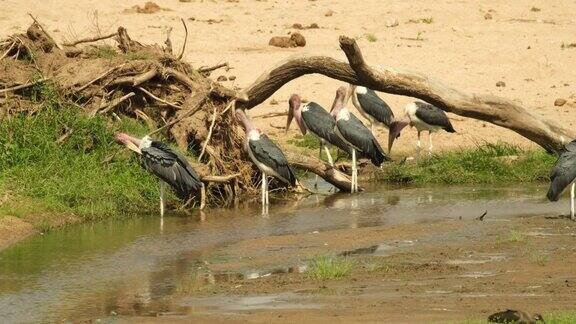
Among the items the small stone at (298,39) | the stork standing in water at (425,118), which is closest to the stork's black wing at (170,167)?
the stork standing in water at (425,118)

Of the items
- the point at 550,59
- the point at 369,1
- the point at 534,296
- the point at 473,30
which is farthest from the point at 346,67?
the point at 369,1

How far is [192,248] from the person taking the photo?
10.3m

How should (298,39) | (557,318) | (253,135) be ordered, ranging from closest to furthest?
(557,318) < (253,135) < (298,39)

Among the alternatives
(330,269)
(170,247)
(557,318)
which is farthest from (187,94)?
(557,318)

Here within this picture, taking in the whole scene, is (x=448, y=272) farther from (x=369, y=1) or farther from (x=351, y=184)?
(x=369, y=1)

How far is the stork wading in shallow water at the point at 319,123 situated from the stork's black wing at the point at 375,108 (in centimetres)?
146

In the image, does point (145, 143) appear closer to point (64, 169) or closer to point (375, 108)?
point (64, 169)

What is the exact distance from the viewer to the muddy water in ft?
26.4

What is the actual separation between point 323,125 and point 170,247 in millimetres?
4338

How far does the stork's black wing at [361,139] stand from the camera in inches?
546

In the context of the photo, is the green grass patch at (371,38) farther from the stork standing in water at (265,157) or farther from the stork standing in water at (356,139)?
the stork standing in water at (265,157)

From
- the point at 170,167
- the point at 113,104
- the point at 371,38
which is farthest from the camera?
the point at 371,38

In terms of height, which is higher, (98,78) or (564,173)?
(98,78)

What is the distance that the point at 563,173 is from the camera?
11.0 meters
